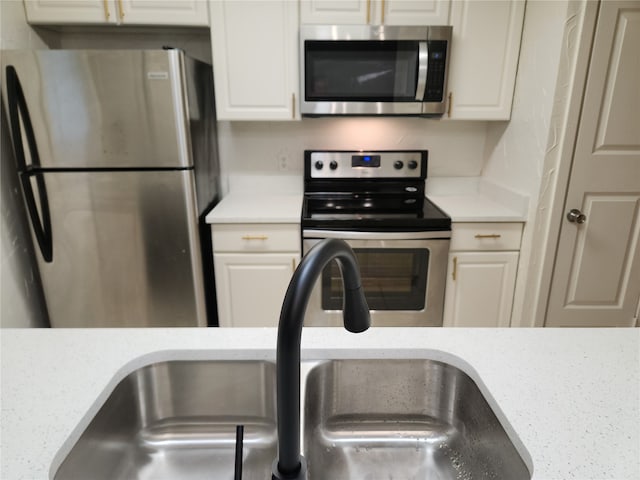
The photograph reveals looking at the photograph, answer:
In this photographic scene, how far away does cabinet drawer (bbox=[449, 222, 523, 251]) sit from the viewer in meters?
2.01

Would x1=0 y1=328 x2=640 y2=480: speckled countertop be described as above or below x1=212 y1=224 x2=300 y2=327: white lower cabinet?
above

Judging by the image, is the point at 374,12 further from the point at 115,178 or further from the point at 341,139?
the point at 115,178

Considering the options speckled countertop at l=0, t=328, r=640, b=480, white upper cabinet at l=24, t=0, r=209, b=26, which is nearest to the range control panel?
white upper cabinet at l=24, t=0, r=209, b=26

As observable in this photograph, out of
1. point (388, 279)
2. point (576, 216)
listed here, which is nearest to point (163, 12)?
point (388, 279)

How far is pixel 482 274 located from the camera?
209 centimetres

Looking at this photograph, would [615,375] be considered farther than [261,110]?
No

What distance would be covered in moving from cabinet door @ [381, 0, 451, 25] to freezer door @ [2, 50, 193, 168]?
41.3 inches

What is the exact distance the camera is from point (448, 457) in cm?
78

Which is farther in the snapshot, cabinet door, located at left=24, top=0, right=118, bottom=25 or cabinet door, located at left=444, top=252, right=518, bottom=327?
cabinet door, located at left=444, top=252, right=518, bottom=327

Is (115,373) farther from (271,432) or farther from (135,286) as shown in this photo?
(135,286)

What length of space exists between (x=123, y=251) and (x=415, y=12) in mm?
1880

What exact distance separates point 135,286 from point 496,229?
6.07 ft

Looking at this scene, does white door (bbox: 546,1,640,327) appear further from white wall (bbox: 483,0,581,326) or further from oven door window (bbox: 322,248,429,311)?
oven door window (bbox: 322,248,429,311)

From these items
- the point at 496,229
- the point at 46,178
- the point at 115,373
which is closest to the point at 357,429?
the point at 115,373
